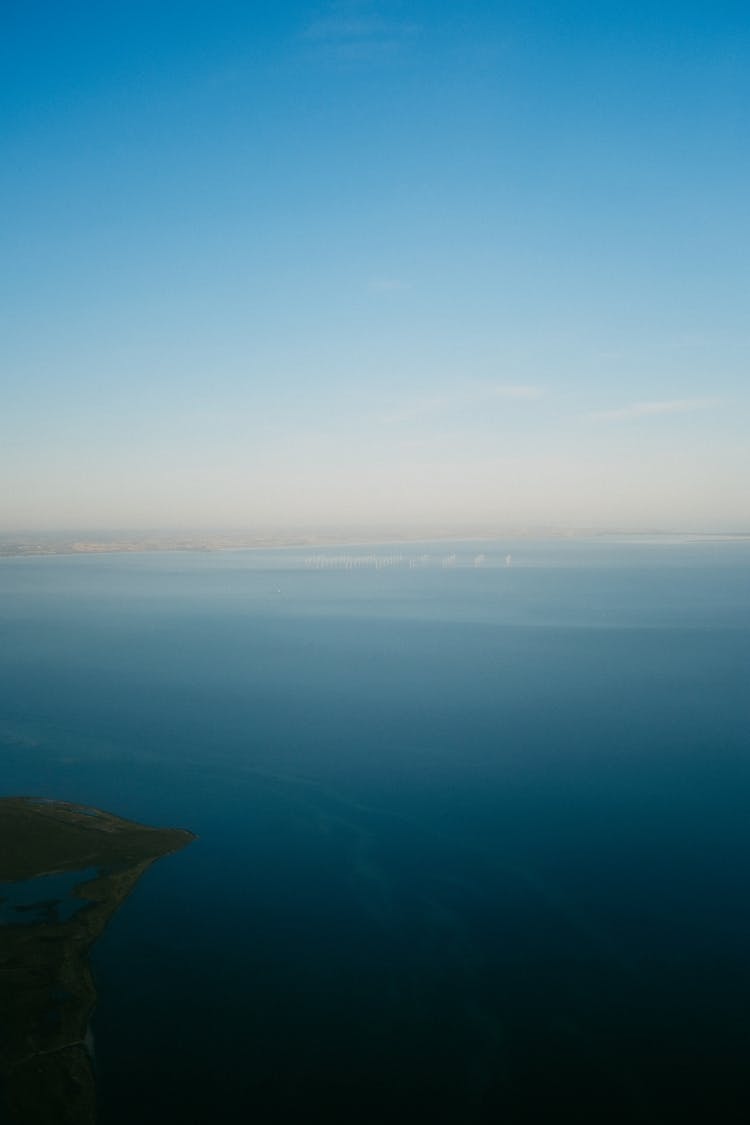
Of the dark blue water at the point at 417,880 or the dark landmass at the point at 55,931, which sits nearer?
the dark landmass at the point at 55,931

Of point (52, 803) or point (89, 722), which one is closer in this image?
point (52, 803)

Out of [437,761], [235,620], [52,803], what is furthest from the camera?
[235,620]

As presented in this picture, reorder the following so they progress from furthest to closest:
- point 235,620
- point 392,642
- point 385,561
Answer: point 385,561
point 235,620
point 392,642

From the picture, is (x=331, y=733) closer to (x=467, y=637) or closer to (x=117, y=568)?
(x=467, y=637)

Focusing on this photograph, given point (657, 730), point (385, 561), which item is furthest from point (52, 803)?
point (385, 561)

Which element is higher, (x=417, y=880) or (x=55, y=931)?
(x=55, y=931)
